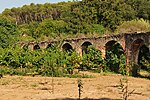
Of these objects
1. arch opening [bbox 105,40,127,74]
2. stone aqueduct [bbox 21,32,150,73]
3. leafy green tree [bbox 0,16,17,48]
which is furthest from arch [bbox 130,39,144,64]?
leafy green tree [bbox 0,16,17,48]

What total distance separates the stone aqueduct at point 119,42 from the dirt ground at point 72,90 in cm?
341

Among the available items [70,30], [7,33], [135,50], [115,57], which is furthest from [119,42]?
[70,30]

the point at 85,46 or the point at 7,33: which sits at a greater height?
the point at 7,33

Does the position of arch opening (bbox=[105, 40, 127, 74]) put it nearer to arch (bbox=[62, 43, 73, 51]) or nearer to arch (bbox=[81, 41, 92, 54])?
arch (bbox=[81, 41, 92, 54])

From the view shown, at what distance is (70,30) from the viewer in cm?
6000

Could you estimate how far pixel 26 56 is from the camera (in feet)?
119

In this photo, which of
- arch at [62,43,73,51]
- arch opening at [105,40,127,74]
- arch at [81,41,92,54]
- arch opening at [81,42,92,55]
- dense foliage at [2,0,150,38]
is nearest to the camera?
arch opening at [105,40,127,74]

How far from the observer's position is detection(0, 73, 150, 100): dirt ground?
20669 millimetres

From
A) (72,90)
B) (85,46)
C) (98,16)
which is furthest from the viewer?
(98,16)

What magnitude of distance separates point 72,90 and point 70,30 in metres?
37.0

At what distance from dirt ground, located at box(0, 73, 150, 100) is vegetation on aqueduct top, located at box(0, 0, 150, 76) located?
1693 mm

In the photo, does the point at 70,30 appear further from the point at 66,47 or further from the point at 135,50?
the point at 135,50

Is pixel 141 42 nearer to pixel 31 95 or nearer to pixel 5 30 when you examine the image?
pixel 31 95

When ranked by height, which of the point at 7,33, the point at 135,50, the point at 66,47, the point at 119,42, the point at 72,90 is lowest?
the point at 72,90
